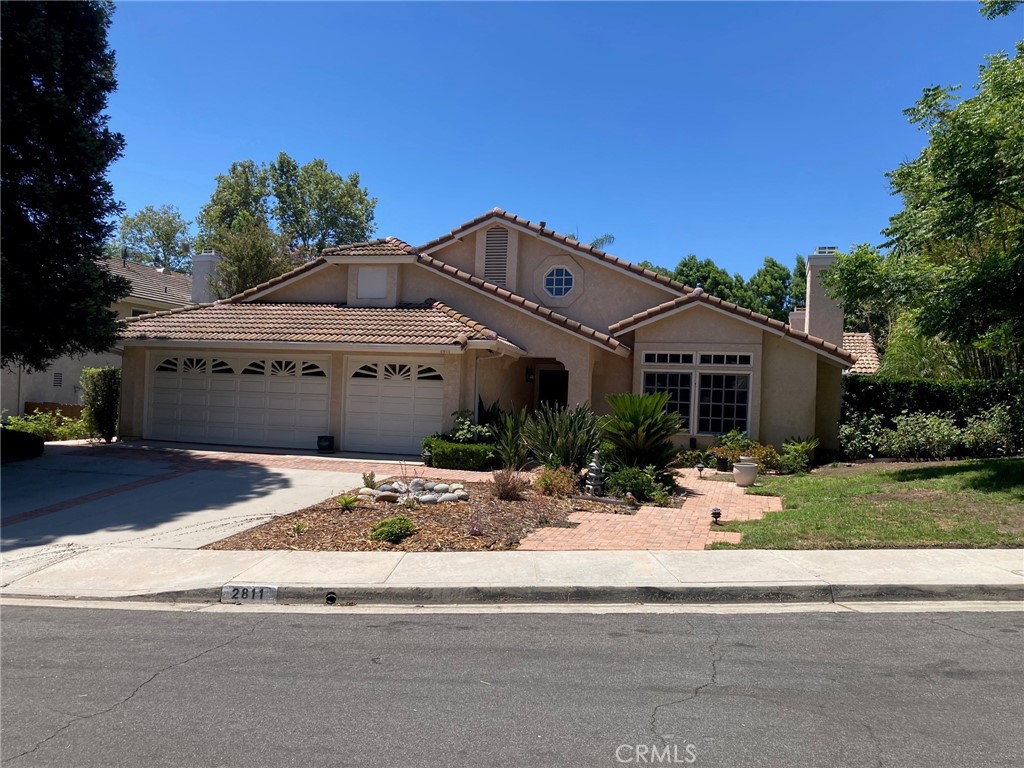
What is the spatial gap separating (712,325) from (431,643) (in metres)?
14.3

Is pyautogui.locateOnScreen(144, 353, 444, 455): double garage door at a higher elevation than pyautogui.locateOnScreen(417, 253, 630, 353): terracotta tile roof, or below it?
below

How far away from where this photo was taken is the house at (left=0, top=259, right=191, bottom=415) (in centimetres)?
2408

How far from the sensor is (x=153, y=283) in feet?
103

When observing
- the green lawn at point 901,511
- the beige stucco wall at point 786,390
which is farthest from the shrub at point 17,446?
the beige stucco wall at point 786,390

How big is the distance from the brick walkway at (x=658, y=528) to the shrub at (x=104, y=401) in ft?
46.1

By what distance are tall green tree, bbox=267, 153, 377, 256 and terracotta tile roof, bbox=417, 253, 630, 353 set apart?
26.8 meters

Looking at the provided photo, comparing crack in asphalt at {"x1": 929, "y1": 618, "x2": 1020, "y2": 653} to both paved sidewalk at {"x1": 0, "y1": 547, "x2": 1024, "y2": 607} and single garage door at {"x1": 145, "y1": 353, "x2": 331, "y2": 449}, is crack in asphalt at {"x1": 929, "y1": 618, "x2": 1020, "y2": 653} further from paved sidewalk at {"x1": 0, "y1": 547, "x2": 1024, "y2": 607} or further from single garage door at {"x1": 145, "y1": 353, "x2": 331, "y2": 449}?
single garage door at {"x1": 145, "y1": 353, "x2": 331, "y2": 449}

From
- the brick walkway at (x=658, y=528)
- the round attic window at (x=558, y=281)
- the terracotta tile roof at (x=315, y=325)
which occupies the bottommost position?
the brick walkway at (x=658, y=528)

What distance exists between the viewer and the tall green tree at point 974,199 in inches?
480

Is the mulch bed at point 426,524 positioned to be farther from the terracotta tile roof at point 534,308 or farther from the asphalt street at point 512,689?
the terracotta tile roof at point 534,308

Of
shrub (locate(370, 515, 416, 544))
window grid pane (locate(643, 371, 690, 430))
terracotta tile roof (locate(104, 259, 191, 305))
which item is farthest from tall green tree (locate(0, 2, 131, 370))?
Answer: terracotta tile roof (locate(104, 259, 191, 305))

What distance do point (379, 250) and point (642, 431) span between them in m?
9.99

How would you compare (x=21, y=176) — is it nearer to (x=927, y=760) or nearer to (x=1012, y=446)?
(x=927, y=760)

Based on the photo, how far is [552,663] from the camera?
5320 mm
